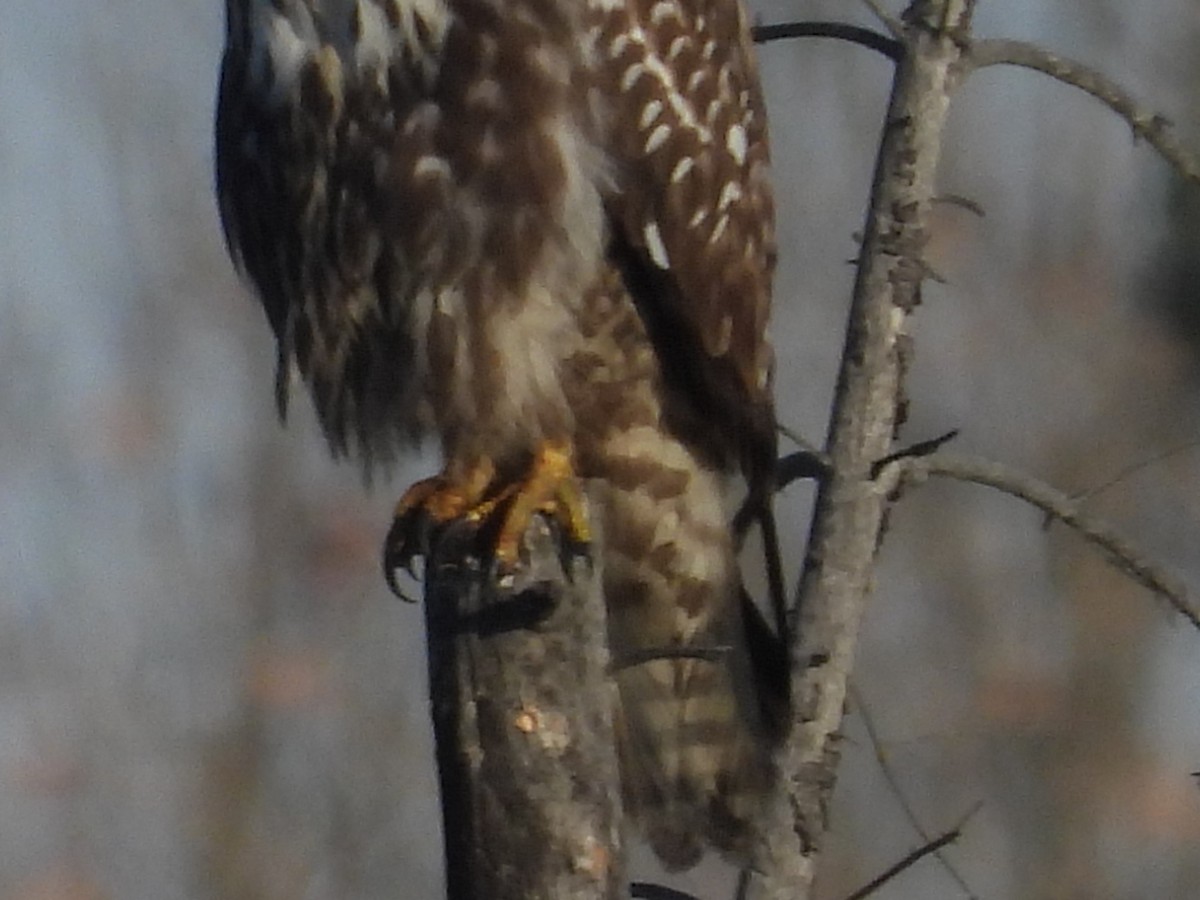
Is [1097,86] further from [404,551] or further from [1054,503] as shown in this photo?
[404,551]

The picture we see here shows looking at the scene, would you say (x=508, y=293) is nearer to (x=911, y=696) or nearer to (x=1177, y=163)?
(x=1177, y=163)

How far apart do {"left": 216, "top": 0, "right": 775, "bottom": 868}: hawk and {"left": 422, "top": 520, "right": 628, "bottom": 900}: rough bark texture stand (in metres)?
0.25

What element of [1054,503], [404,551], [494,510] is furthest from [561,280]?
[1054,503]

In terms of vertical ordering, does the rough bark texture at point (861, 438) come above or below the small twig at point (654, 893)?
above

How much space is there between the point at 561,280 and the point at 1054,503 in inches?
27.7

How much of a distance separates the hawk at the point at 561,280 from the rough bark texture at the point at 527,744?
0.25 m

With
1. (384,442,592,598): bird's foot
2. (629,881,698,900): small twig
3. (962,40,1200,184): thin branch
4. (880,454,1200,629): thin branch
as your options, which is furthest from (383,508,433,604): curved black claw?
(962,40,1200,184): thin branch

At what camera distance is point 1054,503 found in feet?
9.83

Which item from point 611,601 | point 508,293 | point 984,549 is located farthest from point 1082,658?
point 508,293

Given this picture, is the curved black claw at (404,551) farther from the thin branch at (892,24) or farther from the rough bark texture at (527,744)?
the thin branch at (892,24)

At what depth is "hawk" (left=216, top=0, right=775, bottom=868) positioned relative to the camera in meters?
3.17

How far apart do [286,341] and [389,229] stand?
392 mm

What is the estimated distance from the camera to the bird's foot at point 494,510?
292 cm

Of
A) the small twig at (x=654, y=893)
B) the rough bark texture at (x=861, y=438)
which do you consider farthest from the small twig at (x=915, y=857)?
the small twig at (x=654, y=893)
